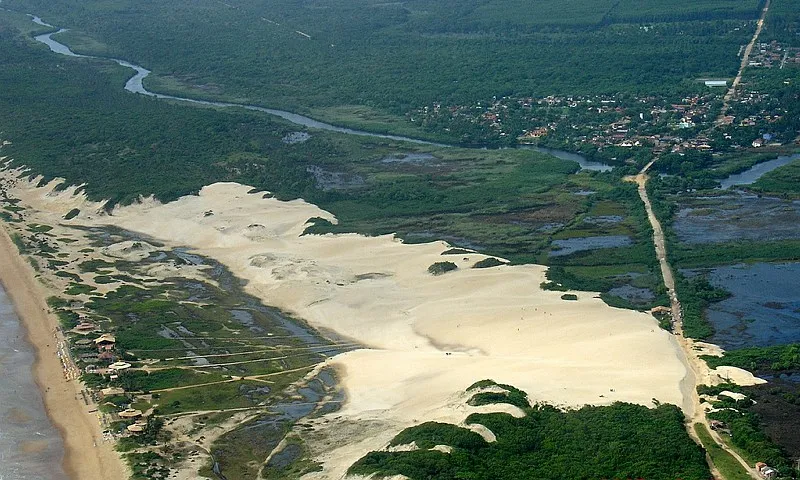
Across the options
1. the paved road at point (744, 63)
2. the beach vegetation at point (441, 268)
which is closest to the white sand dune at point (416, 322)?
the beach vegetation at point (441, 268)

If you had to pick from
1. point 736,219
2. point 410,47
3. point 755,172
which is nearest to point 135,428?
point 736,219

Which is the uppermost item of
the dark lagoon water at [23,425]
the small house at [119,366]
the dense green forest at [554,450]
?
the dense green forest at [554,450]

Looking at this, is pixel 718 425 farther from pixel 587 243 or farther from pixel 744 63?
pixel 744 63

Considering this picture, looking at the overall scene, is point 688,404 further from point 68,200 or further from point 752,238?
point 68,200

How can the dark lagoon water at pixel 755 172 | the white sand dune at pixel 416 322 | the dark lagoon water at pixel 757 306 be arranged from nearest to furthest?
the white sand dune at pixel 416 322
the dark lagoon water at pixel 757 306
the dark lagoon water at pixel 755 172

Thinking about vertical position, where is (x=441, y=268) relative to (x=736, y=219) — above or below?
above

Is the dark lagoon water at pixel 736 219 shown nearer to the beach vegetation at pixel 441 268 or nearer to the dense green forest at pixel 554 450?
the beach vegetation at pixel 441 268

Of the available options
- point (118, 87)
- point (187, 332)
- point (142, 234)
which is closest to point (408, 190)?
point (142, 234)

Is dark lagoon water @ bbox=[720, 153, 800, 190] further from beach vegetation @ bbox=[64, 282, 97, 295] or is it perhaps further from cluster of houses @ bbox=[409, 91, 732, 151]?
beach vegetation @ bbox=[64, 282, 97, 295]

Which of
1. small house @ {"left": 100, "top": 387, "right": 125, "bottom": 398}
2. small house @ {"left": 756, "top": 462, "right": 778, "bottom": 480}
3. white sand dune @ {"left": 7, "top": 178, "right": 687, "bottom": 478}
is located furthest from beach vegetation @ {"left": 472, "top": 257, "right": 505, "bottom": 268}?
small house @ {"left": 756, "top": 462, "right": 778, "bottom": 480}
